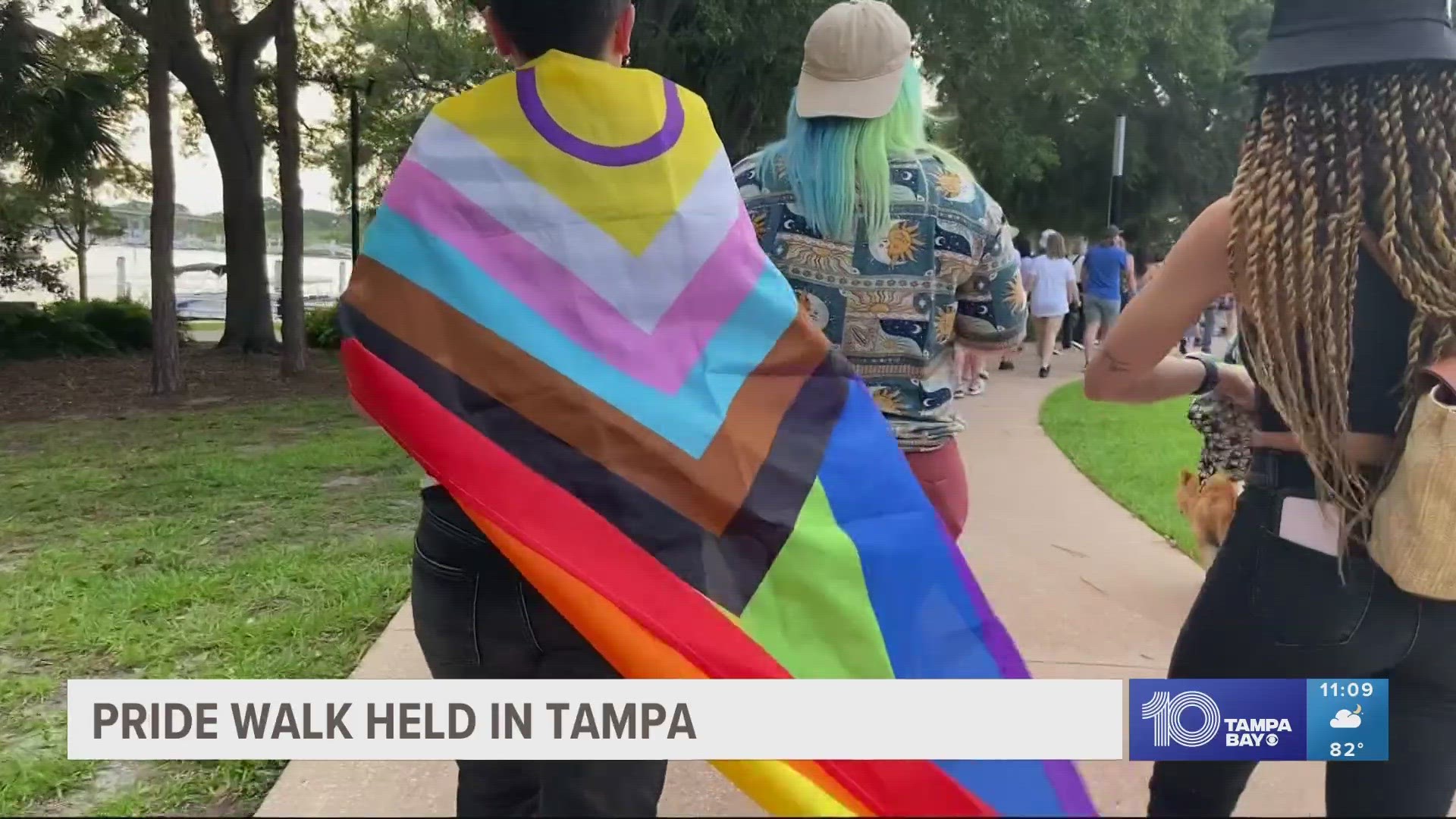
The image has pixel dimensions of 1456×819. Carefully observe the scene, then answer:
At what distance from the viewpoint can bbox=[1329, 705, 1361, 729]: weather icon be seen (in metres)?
1.69

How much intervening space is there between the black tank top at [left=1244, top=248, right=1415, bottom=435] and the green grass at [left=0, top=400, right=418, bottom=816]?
9.20 ft

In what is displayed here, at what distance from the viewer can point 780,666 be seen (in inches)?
59.9

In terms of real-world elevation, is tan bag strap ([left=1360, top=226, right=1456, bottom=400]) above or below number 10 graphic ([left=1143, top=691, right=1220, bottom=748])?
above

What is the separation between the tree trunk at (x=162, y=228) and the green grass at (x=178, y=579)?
109 inches

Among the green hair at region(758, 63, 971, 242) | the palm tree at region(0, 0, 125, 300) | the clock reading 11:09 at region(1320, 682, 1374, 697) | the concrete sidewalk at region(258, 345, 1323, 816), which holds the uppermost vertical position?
the palm tree at region(0, 0, 125, 300)

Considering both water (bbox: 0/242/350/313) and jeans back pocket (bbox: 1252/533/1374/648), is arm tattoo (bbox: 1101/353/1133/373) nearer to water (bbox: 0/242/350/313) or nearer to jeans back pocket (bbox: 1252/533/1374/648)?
jeans back pocket (bbox: 1252/533/1374/648)

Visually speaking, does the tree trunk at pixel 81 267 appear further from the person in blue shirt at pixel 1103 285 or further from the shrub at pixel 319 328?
the person in blue shirt at pixel 1103 285

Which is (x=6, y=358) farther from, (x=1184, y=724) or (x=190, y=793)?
(x=1184, y=724)

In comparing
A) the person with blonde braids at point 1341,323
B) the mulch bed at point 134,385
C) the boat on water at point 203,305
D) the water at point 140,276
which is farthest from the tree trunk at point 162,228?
the boat on water at point 203,305

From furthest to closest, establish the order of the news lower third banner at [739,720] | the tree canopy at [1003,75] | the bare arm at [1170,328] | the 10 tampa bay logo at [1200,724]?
1. the tree canopy at [1003,75]
2. the 10 tampa bay logo at [1200,724]
3. the bare arm at [1170,328]
4. the news lower third banner at [739,720]

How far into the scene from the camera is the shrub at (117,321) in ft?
49.4

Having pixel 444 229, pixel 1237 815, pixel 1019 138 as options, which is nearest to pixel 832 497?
pixel 444 229

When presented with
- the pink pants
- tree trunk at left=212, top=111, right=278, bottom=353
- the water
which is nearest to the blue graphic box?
the pink pants

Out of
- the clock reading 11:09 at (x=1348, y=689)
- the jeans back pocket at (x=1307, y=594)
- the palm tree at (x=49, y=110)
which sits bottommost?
the clock reading 11:09 at (x=1348, y=689)
